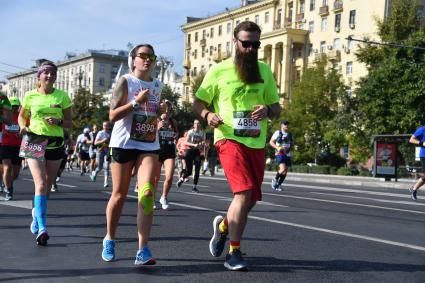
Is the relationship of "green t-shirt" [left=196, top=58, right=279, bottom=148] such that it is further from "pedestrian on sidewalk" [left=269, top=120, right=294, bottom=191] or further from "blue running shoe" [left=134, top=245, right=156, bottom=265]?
"pedestrian on sidewalk" [left=269, top=120, right=294, bottom=191]

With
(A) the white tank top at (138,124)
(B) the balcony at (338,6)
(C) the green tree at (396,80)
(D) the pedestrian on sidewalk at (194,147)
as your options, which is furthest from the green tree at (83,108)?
(A) the white tank top at (138,124)

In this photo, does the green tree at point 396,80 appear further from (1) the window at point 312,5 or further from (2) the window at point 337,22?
(1) the window at point 312,5

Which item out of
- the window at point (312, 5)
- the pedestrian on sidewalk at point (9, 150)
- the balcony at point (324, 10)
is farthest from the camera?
the window at point (312, 5)

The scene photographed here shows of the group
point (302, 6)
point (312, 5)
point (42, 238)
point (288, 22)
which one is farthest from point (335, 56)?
point (42, 238)

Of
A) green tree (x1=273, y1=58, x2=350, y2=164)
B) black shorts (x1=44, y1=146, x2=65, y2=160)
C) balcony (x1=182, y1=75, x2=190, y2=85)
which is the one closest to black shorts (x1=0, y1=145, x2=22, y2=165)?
black shorts (x1=44, y1=146, x2=65, y2=160)

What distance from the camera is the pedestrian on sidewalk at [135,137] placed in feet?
18.5

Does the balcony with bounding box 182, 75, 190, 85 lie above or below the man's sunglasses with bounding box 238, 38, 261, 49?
above

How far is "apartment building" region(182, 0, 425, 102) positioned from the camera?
65938 millimetres

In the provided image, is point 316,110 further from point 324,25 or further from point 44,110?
point 44,110

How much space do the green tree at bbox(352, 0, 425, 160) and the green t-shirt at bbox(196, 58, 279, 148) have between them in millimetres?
37763

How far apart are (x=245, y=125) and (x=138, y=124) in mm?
929

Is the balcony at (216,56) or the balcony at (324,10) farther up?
the balcony at (324,10)

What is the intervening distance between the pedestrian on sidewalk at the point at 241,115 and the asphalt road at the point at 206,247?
50 centimetres

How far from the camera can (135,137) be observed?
18.8ft
